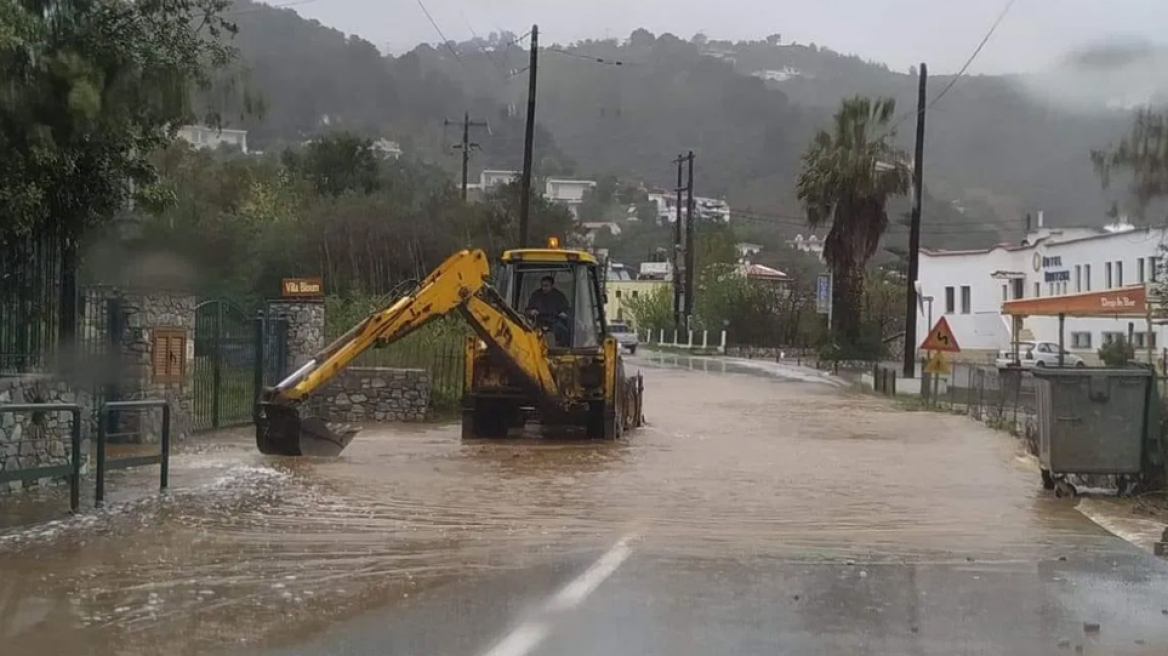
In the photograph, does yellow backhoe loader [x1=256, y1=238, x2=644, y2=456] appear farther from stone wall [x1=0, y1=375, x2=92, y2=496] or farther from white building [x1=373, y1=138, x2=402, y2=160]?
white building [x1=373, y1=138, x2=402, y2=160]

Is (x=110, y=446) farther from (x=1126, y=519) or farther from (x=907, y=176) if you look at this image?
(x=907, y=176)

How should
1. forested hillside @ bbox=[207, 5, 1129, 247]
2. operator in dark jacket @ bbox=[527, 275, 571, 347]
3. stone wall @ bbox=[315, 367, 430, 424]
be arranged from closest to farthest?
operator in dark jacket @ bbox=[527, 275, 571, 347] < stone wall @ bbox=[315, 367, 430, 424] < forested hillside @ bbox=[207, 5, 1129, 247]

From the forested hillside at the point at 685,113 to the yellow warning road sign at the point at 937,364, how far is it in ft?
13.2

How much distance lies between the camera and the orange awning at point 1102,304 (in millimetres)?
27906

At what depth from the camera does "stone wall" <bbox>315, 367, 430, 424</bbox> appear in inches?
989

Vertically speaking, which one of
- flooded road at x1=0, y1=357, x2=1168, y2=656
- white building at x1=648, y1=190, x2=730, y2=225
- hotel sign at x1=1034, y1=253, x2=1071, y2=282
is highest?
white building at x1=648, y1=190, x2=730, y2=225

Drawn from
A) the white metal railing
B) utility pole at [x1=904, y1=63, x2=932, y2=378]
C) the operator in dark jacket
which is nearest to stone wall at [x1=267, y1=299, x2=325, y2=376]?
the operator in dark jacket

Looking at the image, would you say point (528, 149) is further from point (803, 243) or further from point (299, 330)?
point (803, 243)

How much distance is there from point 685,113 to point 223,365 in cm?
10581

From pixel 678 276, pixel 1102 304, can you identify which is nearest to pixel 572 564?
pixel 1102 304

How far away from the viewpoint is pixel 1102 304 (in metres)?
29.1

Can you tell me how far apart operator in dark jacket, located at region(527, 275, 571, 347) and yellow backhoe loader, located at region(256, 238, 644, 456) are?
2 centimetres

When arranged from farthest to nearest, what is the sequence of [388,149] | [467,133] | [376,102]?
[376,102] < [388,149] < [467,133]

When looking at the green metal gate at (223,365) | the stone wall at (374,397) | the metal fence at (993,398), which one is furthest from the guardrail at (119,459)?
the metal fence at (993,398)
